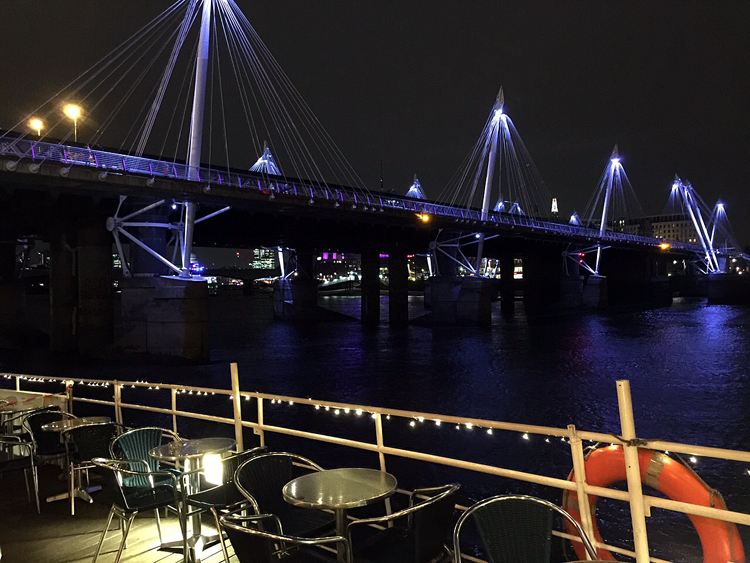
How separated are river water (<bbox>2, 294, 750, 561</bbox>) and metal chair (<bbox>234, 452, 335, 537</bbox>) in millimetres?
6946

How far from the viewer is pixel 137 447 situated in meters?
6.21

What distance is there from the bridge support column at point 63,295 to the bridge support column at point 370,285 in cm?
2866

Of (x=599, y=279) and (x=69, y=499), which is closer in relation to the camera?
(x=69, y=499)

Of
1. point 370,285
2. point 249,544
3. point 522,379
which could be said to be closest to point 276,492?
point 249,544

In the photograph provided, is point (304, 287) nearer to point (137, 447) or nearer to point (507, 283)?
point (507, 283)

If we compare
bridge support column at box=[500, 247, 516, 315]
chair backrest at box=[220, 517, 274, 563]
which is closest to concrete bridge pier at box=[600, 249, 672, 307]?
bridge support column at box=[500, 247, 516, 315]

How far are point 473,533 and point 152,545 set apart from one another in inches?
231

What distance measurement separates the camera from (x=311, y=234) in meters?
51.8

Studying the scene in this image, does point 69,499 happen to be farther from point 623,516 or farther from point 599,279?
point 599,279

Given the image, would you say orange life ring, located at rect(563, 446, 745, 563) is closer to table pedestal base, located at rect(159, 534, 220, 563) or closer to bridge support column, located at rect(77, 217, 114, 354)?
table pedestal base, located at rect(159, 534, 220, 563)

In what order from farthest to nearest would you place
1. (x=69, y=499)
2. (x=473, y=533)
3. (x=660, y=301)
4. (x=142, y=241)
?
1. (x=660, y=301)
2. (x=142, y=241)
3. (x=473, y=533)
4. (x=69, y=499)

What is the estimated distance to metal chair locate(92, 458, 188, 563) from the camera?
5117mm

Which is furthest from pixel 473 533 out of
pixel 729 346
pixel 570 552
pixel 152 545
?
pixel 729 346

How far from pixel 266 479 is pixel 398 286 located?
2210 inches
